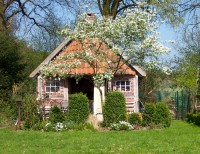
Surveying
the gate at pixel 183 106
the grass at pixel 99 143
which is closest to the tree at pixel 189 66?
the gate at pixel 183 106

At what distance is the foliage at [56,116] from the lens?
57.0 feet

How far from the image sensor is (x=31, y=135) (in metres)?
14.3

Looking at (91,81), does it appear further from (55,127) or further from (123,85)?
(55,127)

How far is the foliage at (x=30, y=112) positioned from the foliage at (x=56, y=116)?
19.9 inches

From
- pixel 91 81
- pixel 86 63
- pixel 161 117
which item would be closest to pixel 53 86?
pixel 91 81

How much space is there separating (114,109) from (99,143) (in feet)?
18.3

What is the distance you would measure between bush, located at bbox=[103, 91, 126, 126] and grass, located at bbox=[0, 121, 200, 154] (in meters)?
2.80

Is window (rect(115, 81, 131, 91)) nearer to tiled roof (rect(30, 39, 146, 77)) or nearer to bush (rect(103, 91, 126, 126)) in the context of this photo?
tiled roof (rect(30, 39, 146, 77))

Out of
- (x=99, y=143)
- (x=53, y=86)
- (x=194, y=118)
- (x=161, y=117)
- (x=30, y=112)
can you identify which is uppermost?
(x=53, y=86)

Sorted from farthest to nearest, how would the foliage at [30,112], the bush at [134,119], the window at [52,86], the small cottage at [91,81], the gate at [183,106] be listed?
the gate at [183,106] < the window at [52,86] < the small cottage at [91,81] < the bush at [134,119] < the foliage at [30,112]

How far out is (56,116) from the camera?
17.5 metres

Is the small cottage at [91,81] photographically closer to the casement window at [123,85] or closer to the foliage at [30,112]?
the casement window at [123,85]

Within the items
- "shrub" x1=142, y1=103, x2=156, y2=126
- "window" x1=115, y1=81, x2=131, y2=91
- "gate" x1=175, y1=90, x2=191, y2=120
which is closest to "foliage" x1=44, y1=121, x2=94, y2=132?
"shrub" x1=142, y1=103, x2=156, y2=126

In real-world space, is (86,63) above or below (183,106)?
above
